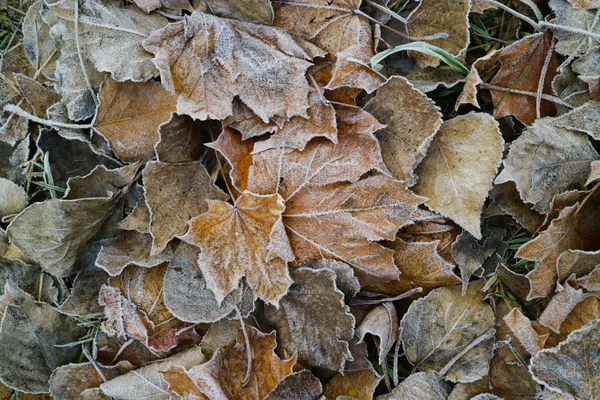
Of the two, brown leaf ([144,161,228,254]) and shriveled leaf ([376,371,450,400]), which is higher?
brown leaf ([144,161,228,254])

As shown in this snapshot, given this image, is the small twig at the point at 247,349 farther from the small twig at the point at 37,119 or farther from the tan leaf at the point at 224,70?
the small twig at the point at 37,119

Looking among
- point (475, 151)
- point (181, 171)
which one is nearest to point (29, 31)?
point (181, 171)

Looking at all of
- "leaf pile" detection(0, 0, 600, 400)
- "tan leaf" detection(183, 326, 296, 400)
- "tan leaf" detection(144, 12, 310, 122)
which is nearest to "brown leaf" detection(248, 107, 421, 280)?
"leaf pile" detection(0, 0, 600, 400)

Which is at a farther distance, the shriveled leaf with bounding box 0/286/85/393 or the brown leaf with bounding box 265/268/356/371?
the shriveled leaf with bounding box 0/286/85/393

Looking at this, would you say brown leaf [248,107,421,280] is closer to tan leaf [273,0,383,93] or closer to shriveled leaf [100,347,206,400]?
tan leaf [273,0,383,93]

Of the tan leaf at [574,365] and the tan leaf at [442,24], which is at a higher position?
the tan leaf at [442,24]

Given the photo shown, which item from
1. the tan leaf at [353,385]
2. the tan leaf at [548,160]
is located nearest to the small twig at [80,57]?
the tan leaf at [353,385]

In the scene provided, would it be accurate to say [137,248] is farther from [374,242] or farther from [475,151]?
[475,151]
